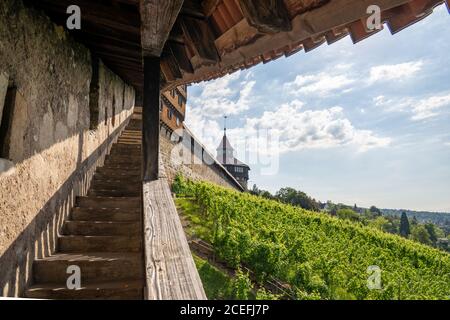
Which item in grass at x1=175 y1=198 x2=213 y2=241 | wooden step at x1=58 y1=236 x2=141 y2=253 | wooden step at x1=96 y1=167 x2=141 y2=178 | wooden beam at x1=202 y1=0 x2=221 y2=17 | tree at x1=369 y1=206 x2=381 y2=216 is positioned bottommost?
tree at x1=369 y1=206 x2=381 y2=216

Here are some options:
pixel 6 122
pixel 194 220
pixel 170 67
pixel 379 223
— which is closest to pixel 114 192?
pixel 170 67

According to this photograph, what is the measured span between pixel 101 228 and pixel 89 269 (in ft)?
2.49

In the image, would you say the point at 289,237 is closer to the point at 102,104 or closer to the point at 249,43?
the point at 102,104

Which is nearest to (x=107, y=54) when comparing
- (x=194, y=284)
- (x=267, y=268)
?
(x=194, y=284)

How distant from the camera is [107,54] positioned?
5.16 meters

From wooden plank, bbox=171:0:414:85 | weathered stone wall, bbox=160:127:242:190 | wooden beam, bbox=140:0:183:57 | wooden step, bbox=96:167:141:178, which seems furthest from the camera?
weathered stone wall, bbox=160:127:242:190

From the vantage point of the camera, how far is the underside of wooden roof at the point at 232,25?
166 cm

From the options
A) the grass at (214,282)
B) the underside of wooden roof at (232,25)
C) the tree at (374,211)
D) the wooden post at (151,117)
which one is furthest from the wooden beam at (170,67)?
the tree at (374,211)

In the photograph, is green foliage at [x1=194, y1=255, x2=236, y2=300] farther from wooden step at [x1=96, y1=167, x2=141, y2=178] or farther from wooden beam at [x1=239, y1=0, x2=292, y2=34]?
wooden beam at [x1=239, y1=0, x2=292, y2=34]

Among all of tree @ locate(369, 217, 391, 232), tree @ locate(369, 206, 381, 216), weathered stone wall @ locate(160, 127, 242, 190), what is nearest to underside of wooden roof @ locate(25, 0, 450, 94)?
weathered stone wall @ locate(160, 127, 242, 190)

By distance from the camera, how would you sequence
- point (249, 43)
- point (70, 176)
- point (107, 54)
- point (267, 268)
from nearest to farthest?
point (249, 43) < point (70, 176) < point (107, 54) < point (267, 268)

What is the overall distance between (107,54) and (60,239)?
327cm

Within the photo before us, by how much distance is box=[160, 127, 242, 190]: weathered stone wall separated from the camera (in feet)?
59.9

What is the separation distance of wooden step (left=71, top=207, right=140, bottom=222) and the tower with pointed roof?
46.1m
